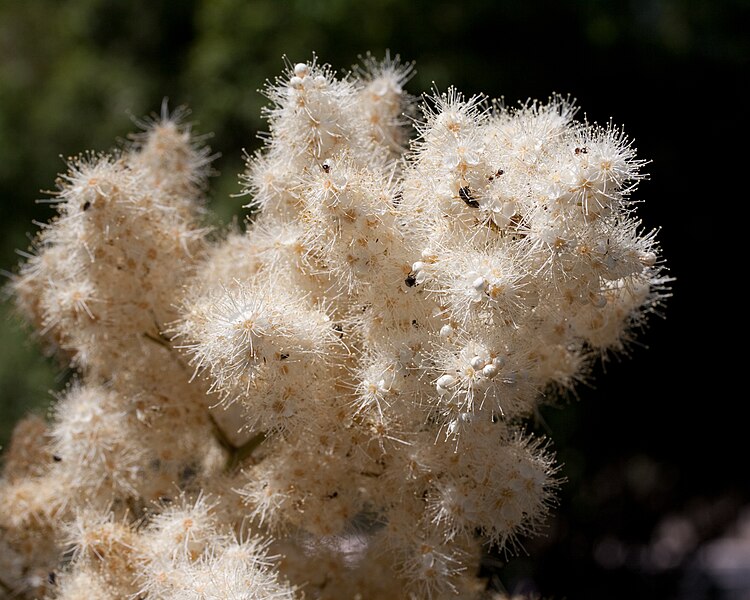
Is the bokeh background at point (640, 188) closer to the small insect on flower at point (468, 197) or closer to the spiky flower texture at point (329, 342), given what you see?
the spiky flower texture at point (329, 342)

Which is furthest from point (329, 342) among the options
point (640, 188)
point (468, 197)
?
point (640, 188)

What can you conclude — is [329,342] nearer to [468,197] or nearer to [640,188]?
[468,197]

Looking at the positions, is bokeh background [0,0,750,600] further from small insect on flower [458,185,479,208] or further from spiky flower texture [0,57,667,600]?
small insect on flower [458,185,479,208]

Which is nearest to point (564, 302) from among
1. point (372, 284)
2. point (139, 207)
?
point (372, 284)

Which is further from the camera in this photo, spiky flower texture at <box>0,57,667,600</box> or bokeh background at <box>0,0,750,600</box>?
bokeh background at <box>0,0,750,600</box>

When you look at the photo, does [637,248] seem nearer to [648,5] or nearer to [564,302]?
[564,302]

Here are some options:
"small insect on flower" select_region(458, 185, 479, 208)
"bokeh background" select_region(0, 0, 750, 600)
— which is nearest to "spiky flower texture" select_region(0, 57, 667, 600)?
"small insect on flower" select_region(458, 185, 479, 208)

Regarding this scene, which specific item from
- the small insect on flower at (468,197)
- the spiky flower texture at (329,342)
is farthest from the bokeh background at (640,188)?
the small insect on flower at (468,197)
